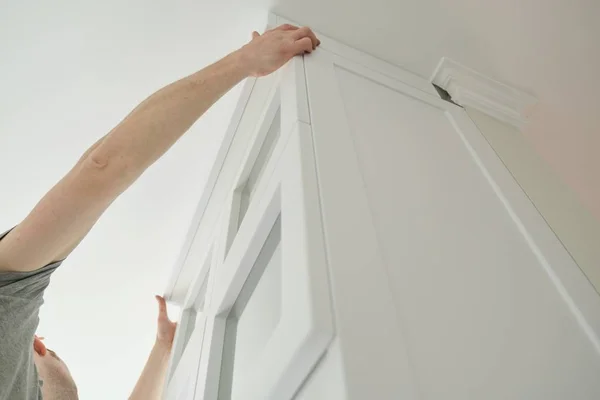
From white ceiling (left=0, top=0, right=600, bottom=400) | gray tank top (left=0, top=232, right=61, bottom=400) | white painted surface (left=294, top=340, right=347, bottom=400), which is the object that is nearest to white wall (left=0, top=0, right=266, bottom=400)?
white ceiling (left=0, top=0, right=600, bottom=400)

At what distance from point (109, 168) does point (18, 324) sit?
246 millimetres

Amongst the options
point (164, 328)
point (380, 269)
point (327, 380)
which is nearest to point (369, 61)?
point (380, 269)

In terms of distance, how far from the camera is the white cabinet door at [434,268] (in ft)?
1.47

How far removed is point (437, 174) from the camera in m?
0.80

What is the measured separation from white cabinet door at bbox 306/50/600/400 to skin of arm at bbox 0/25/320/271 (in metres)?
0.20

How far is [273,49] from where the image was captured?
2.88ft

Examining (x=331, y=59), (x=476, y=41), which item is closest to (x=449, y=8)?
(x=476, y=41)

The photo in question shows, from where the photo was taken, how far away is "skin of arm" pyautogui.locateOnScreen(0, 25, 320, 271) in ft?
1.81

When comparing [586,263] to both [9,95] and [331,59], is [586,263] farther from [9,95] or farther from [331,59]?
[9,95]

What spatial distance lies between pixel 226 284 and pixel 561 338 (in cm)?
58

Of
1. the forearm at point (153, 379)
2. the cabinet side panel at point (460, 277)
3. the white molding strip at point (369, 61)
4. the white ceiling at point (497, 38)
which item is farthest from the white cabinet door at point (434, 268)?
the forearm at point (153, 379)

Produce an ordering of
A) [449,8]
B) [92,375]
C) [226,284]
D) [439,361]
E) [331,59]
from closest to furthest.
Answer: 1. [439,361]
2. [226,284]
3. [331,59]
4. [449,8]
5. [92,375]

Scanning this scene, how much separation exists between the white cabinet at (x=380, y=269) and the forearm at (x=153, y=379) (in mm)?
461

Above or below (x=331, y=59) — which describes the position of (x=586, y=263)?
below
